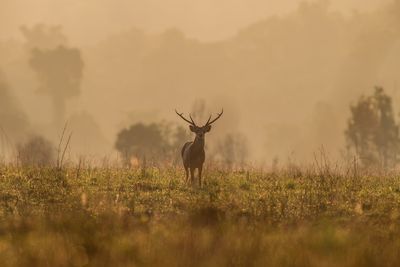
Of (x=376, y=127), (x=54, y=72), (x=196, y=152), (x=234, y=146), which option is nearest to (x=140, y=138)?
(x=376, y=127)

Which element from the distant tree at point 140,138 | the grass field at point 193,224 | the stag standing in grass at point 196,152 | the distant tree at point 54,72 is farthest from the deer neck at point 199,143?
the distant tree at point 54,72

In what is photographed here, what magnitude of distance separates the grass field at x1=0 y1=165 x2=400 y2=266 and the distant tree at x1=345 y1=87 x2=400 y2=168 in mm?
86285

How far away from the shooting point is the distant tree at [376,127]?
339 feet

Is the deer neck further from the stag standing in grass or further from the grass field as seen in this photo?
the grass field

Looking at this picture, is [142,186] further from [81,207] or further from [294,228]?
[294,228]

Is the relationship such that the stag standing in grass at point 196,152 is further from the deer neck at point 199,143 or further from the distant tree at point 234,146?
the distant tree at point 234,146

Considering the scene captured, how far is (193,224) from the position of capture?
10875 millimetres

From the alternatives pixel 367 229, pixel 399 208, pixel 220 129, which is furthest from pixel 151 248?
pixel 220 129

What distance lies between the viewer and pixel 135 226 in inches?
429

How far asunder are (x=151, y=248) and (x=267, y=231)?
2139 mm

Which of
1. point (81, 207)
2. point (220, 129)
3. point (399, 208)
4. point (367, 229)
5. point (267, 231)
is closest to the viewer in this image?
point (267, 231)

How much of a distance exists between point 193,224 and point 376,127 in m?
96.7

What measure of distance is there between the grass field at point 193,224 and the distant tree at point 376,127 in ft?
283

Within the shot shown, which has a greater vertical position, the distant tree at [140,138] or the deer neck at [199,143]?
the distant tree at [140,138]
